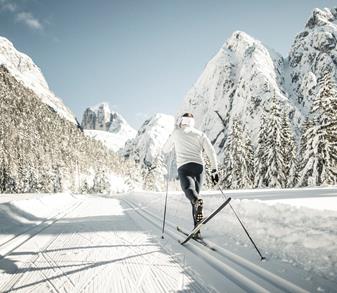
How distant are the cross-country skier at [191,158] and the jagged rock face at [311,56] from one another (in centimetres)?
14879

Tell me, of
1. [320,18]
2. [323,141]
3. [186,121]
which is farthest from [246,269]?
[320,18]

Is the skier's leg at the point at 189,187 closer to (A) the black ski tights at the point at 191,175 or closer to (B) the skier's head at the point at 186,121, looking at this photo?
(A) the black ski tights at the point at 191,175

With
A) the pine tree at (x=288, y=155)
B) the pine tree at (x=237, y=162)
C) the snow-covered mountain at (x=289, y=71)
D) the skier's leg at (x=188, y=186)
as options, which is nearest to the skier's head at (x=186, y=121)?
the skier's leg at (x=188, y=186)

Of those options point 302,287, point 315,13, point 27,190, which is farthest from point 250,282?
point 315,13

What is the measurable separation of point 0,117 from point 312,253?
137 metres

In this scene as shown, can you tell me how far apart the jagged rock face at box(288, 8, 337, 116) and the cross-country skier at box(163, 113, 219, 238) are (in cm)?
14879

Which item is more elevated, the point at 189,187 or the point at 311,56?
the point at 311,56

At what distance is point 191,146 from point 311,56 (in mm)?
188482

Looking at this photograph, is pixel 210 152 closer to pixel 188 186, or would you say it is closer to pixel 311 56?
pixel 188 186

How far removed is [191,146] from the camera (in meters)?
5.80

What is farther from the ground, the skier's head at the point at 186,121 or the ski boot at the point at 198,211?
the skier's head at the point at 186,121

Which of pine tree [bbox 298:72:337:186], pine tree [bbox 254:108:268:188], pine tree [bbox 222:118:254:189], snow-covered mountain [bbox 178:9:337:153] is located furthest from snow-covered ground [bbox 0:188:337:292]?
snow-covered mountain [bbox 178:9:337:153]

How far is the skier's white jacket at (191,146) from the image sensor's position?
5.70 metres

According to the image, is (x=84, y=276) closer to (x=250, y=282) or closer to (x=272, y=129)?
(x=250, y=282)
